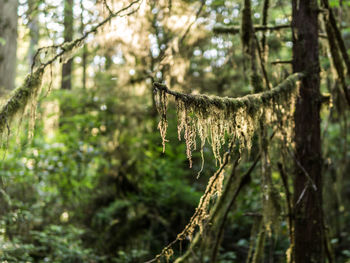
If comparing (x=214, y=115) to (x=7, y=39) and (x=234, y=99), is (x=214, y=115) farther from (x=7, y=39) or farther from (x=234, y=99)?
(x=7, y=39)

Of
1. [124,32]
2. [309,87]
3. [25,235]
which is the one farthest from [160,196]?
[309,87]

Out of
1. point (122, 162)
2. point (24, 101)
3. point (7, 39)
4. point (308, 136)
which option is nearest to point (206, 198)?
point (308, 136)

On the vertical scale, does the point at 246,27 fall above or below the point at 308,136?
above

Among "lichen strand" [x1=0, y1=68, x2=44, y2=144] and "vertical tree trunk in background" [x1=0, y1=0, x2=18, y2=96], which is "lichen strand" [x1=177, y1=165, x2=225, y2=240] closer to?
"lichen strand" [x1=0, y1=68, x2=44, y2=144]

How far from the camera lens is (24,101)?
9.00 ft

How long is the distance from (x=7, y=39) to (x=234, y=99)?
6150 millimetres

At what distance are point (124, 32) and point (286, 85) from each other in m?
2.26

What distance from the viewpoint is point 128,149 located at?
737 centimetres

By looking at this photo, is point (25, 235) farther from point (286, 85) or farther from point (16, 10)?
point (286, 85)

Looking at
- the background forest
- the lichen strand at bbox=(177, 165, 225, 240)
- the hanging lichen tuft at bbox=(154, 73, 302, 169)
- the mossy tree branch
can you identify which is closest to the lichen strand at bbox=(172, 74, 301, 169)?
the hanging lichen tuft at bbox=(154, 73, 302, 169)

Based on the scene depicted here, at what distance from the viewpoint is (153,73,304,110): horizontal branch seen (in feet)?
5.58

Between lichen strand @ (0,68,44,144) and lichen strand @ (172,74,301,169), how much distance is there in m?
1.38

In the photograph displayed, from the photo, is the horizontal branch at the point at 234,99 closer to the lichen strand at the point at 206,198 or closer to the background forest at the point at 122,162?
the lichen strand at the point at 206,198

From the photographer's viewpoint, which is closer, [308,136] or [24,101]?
[24,101]
